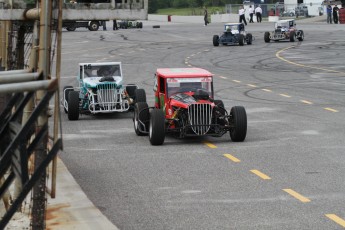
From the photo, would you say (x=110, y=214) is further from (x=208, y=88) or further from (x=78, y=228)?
(x=208, y=88)

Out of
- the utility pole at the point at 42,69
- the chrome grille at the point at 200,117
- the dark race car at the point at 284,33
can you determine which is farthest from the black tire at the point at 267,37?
the utility pole at the point at 42,69

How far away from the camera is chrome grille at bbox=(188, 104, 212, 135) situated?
756 inches

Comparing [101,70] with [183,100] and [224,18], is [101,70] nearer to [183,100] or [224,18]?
[183,100]

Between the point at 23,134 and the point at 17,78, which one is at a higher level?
the point at 17,78

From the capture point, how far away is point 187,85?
20.4 m

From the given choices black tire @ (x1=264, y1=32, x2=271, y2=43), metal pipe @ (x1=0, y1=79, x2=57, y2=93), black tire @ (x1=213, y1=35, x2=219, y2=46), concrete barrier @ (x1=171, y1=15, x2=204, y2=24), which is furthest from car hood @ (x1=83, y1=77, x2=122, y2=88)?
concrete barrier @ (x1=171, y1=15, x2=204, y2=24)

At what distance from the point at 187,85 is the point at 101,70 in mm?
5640

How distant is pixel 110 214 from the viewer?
42.7ft

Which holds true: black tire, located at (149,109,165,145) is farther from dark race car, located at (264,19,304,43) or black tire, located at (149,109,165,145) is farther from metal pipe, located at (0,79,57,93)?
dark race car, located at (264,19,304,43)

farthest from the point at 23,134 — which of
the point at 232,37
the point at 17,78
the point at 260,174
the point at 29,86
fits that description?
the point at 232,37

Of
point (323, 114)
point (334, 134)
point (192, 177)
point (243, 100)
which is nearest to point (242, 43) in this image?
point (243, 100)

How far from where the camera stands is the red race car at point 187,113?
1920 cm

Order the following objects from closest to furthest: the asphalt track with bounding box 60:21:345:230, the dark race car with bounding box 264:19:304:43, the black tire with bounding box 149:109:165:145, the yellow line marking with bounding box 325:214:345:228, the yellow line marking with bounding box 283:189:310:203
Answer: the yellow line marking with bounding box 325:214:345:228, the asphalt track with bounding box 60:21:345:230, the yellow line marking with bounding box 283:189:310:203, the black tire with bounding box 149:109:165:145, the dark race car with bounding box 264:19:304:43

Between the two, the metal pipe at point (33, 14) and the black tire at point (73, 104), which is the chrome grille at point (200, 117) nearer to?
the black tire at point (73, 104)
